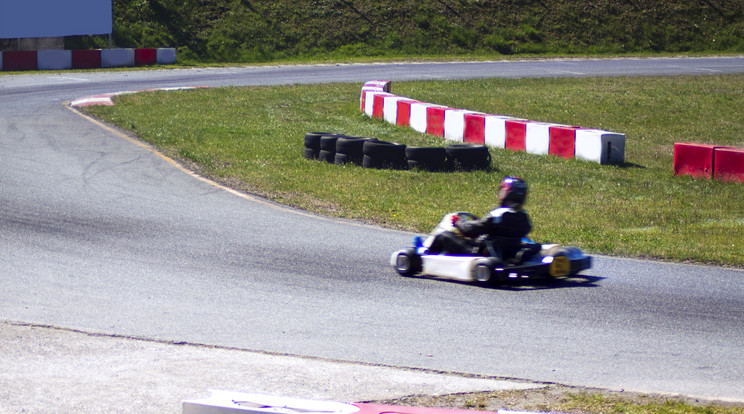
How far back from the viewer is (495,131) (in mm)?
15258

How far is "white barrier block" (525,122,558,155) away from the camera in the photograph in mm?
14508

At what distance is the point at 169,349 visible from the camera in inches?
225

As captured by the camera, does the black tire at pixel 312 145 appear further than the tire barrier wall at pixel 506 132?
No

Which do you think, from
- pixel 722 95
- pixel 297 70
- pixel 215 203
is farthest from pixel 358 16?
pixel 215 203

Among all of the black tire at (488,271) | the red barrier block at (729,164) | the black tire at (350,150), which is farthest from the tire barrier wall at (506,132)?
the black tire at (488,271)

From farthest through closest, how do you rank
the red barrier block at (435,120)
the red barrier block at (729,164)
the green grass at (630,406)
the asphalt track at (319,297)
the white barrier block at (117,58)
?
the white barrier block at (117,58)
the red barrier block at (435,120)
the red barrier block at (729,164)
the asphalt track at (319,297)
the green grass at (630,406)

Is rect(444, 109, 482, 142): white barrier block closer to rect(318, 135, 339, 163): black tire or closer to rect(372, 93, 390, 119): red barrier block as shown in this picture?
rect(372, 93, 390, 119): red barrier block

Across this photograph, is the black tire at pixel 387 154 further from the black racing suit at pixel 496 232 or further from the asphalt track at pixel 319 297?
the black racing suit at pixel 496 232

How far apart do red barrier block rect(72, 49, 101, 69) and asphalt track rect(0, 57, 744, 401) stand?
19064mm

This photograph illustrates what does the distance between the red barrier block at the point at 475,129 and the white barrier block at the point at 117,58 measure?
60.0ft

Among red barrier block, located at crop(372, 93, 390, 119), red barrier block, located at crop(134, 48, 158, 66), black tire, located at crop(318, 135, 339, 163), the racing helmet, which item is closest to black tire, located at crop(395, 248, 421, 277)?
the racing helmet

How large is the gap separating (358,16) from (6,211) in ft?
94.5

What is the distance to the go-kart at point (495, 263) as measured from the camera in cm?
730

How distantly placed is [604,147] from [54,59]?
2105cm
